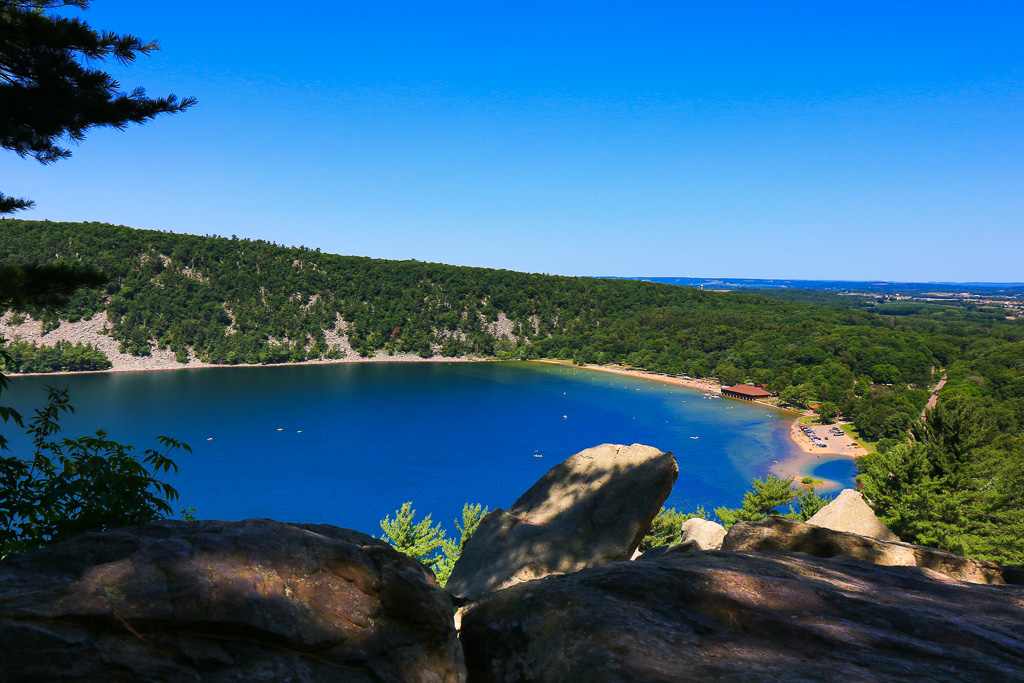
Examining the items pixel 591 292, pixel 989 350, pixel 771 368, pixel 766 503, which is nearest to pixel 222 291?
pixel 591 292

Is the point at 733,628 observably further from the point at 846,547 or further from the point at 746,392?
the point at 746,392

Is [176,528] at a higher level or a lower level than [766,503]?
higher

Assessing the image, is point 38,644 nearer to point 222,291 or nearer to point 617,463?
point 617,463

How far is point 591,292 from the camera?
16088 centimetres

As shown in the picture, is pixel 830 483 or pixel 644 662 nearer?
pixel 644 662

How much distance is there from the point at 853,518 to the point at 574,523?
30.8 ft

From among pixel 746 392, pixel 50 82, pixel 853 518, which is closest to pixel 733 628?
pixel 50 82

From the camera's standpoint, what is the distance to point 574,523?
32.1ft

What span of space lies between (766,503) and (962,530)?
13173 millimetres

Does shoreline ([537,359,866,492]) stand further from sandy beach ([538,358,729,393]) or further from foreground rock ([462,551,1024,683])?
foreground rock ([462,551,1024,683])

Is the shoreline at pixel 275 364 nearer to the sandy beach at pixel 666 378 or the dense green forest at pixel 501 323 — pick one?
the dense green forest at pixel 501 323

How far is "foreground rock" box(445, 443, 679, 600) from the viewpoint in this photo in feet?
30.0

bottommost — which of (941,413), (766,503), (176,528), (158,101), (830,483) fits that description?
(830,483)

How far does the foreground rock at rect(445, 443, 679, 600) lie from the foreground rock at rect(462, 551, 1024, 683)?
434 cm
